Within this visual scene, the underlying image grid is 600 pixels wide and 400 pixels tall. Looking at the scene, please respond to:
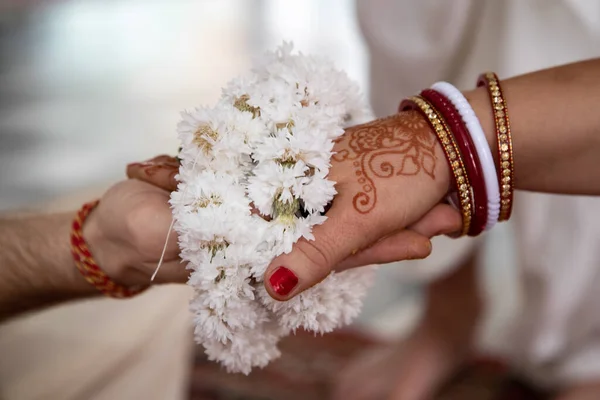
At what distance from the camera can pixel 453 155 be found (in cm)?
76

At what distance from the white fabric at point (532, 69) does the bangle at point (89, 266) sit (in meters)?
0.69

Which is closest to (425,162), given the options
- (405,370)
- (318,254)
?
(318,254)

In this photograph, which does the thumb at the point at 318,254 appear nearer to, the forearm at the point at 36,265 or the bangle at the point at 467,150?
the bangle at the point at 467,150

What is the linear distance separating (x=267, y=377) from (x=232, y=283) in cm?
94

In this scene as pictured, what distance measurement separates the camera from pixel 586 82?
0.82 meters

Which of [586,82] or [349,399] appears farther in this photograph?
[349,399]

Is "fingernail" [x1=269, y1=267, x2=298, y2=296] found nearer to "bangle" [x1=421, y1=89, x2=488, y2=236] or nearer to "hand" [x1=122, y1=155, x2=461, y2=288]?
"hand" [x1=122, y1=155, x2=461, y2=288]

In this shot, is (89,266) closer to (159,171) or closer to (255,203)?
(159,171)

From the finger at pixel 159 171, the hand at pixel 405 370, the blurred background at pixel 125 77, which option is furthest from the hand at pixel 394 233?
the blurred background at pixel 125 77

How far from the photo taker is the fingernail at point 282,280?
2.17ft

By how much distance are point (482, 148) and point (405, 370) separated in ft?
2.88

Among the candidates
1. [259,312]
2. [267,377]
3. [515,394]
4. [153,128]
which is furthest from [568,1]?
[153,128]

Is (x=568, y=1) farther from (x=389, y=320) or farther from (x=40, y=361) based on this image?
(x=40, y=361)

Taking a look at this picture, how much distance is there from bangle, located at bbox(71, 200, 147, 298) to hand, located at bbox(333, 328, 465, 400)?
2.43ft
